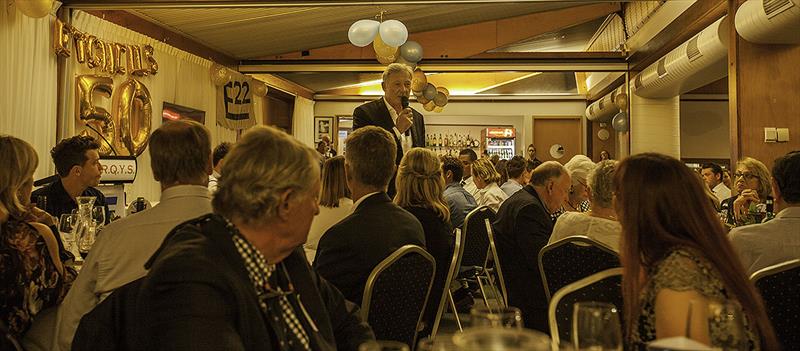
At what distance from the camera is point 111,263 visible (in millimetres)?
2133

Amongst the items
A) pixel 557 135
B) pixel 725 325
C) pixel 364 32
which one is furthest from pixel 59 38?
pixel 557 135

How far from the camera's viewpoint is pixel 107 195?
5.36 metres

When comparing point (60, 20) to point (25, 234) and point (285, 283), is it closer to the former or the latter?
point (25, 234)

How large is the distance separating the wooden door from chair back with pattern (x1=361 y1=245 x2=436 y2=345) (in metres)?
12.7

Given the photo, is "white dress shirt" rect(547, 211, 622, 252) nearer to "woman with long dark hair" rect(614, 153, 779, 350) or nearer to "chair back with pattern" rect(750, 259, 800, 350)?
"chair back with pattern" rect(750, 259, 800, 350)

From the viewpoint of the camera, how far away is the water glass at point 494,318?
98cm

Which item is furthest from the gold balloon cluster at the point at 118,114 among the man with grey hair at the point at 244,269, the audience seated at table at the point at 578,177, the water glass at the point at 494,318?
the water glass at the point at 494,318

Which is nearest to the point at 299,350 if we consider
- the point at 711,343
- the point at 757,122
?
the point at 711,343

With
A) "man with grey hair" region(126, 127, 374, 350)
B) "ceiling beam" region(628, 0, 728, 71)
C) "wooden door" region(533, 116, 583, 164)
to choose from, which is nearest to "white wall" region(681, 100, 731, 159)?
"wooden door" region(533, 116, 583, 164)

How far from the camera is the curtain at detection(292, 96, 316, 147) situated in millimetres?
13750

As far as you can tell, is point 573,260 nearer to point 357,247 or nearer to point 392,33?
point 357,247

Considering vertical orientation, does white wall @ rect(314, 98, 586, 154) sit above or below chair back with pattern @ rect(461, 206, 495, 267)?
above

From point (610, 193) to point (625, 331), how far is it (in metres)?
1.32

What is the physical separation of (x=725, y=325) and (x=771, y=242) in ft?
5.97
